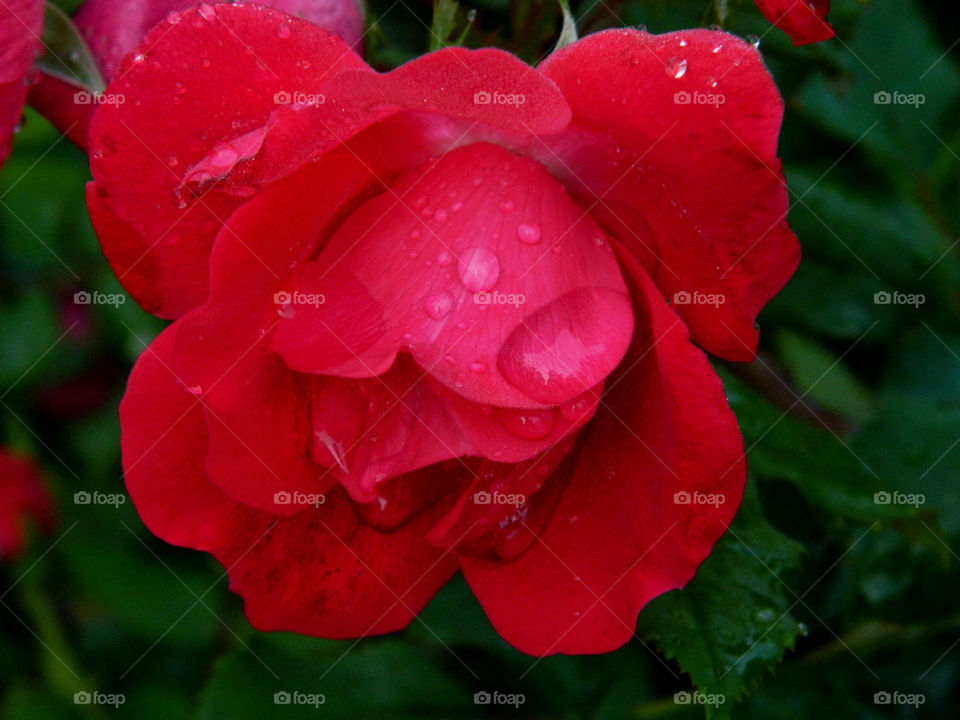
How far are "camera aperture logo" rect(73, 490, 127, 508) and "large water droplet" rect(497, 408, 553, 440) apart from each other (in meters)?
1.33

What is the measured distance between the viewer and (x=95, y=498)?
183 cm

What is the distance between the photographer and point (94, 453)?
1.77 metres

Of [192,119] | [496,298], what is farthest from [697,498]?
[192,119]

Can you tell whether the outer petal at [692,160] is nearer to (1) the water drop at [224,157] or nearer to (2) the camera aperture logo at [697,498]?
(2) the camera aperture logo at [697,498]

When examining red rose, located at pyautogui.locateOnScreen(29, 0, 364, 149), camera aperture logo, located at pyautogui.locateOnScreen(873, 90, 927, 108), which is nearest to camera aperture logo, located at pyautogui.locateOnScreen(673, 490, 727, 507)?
red rose, located at pyautogui.locateOnScreen(29, 0, 364, 149)

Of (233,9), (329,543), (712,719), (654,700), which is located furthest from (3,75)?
(654,700)

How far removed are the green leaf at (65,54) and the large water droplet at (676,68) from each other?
50cm

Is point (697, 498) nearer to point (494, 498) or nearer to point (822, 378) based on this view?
point (494, 498)

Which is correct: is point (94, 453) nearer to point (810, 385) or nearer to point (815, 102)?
point (810, 385)

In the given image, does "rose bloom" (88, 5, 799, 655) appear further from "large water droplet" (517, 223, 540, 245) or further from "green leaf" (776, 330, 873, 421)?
"green leaf" (776, 330, 873, 421)

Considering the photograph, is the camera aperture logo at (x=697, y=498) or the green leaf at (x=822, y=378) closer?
the camera aperture logo at (x=697, y=498)

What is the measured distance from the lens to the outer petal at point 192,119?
561mm

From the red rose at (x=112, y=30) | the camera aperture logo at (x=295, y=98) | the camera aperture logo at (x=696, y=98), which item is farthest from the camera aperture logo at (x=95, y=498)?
the camera aperture logo at (x=696, y=98)

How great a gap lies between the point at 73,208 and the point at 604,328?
1201 millimetres
